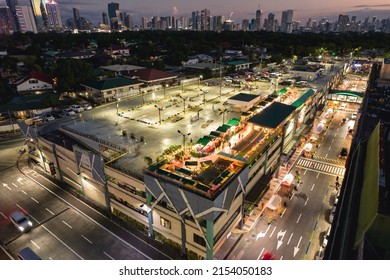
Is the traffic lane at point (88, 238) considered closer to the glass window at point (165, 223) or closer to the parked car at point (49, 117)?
the glass window at point (165, 223)

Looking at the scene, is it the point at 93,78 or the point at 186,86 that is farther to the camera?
the point at 93,78

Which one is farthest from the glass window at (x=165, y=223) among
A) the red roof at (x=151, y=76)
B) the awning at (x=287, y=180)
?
the red roof at (x=151, y=76)

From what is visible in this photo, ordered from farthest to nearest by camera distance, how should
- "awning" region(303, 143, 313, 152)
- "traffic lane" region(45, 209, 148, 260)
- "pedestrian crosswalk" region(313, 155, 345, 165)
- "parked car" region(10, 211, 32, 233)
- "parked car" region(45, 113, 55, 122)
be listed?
"parked car" region(45, 113, 55, 122) → "awning" region(303, 143, 313, 152) → "pedestrian crosswalk" region(313, 155, 345, 165) → "parked car" region(10, 211, 32, 233) → "traffic lane" region(45, 209, 148, 260)

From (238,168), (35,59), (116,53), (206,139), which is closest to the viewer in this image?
(238,168)

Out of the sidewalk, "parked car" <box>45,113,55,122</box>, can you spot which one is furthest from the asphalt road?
"parked car" <box>45,113,55,122</box>

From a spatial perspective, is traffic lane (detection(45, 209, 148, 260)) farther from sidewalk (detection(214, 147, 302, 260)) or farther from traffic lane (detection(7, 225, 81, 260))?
sidewalk (detection(214, 147, 302, 260))

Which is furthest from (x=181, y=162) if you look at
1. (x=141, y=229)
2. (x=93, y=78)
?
(x=93, y=78)

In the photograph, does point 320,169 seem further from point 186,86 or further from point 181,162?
point 186,86

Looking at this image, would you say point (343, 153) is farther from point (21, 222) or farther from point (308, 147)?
point (21, 222)
